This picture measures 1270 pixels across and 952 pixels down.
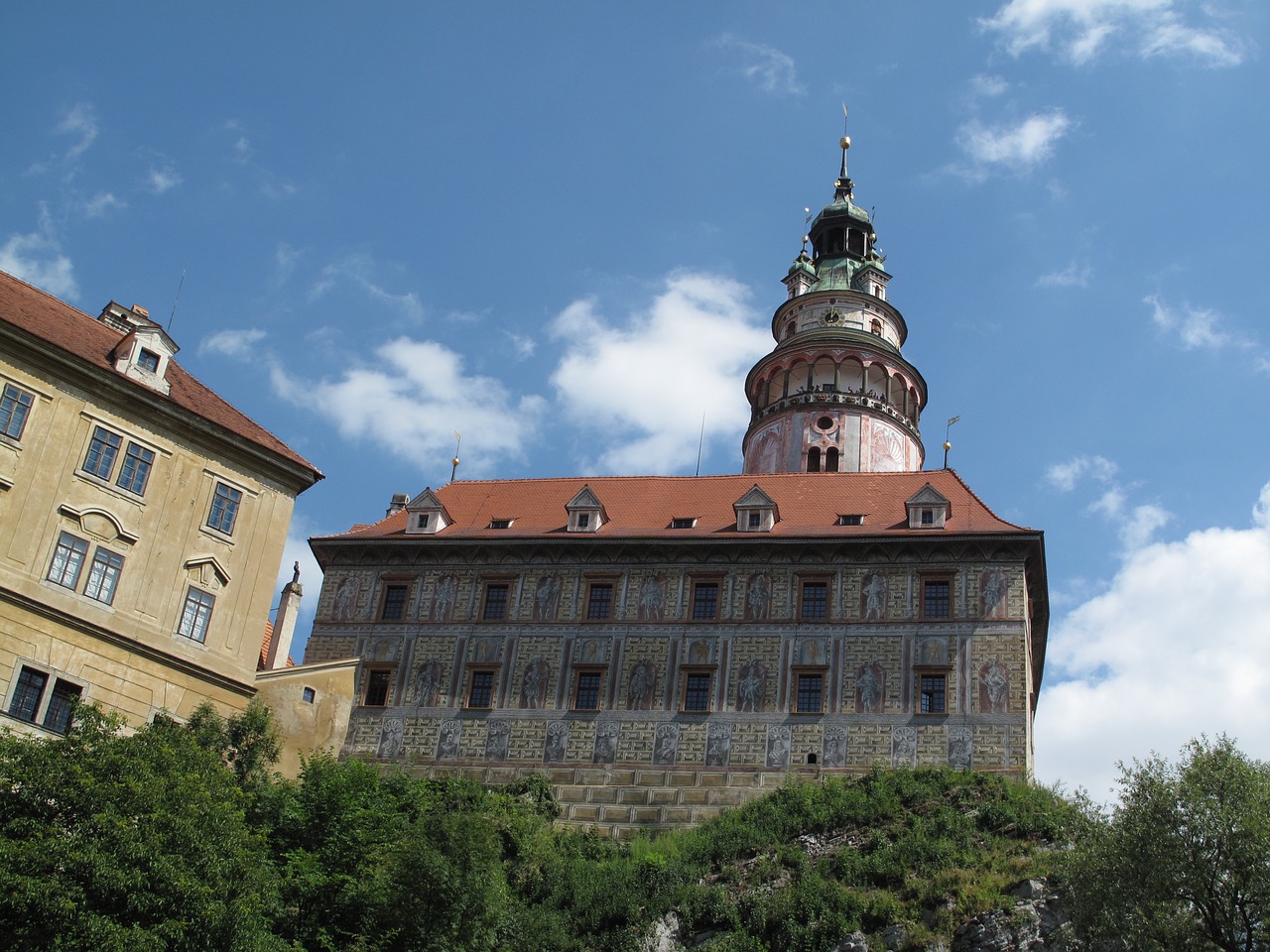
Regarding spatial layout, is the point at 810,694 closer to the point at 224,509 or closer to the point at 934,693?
the point at 934,693

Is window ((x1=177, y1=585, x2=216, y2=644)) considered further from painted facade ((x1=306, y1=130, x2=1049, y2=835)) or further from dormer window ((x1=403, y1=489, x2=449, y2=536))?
dormer window ((x1=403, y1=489, x2=449, y2=536))

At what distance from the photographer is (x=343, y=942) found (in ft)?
80.7

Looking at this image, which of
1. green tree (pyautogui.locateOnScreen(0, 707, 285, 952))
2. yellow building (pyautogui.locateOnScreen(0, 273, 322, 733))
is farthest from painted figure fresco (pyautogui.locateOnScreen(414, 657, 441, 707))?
green tree (pyautogui.locateOnScreen(0, 707, 285, 952))

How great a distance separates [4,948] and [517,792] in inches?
610

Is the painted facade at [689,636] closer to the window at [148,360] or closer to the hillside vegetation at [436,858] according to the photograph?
the hillside vegetation at [436,858]

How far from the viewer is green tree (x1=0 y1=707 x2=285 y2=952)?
20.6 meters

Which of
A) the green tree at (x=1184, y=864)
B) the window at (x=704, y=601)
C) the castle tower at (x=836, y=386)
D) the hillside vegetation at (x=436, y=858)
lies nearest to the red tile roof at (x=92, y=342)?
the hillside vegetation at (x=436, y=858)

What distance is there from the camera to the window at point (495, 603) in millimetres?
38344

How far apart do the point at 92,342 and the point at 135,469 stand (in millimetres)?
2801

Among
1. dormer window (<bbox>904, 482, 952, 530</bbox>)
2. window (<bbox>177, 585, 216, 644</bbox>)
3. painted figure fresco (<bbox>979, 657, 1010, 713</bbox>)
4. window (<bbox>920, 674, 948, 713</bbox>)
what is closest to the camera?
window (<bbox>177, 585, 216, 644</bbox>)

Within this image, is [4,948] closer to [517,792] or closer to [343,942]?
[343,942]

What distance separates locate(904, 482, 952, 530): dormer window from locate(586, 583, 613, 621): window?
7.56 meters

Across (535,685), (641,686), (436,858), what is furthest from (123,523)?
(641,686)

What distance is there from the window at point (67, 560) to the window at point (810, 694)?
1607cm
